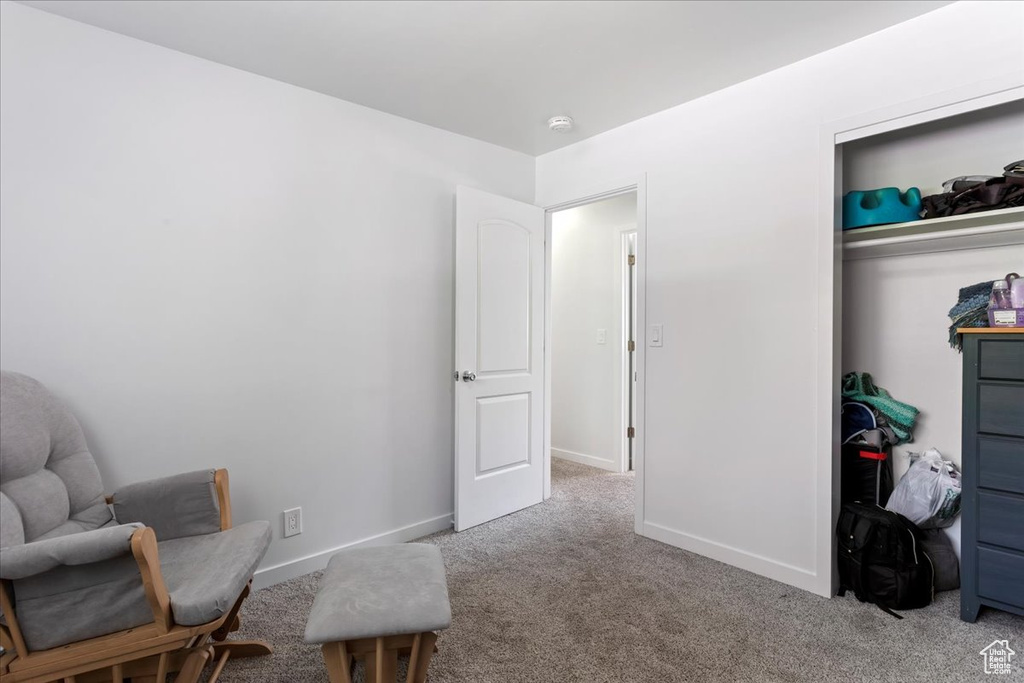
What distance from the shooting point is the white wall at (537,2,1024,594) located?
213 centimetres

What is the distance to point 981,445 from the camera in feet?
6.46

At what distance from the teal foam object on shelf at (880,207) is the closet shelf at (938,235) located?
0.14 feet

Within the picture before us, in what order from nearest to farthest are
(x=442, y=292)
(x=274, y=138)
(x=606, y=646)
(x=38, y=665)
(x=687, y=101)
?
(x=38, y=665)
(x=606, y=646)
(x=274, y=138)
(x=687, y=101)
(x=442, y=292)

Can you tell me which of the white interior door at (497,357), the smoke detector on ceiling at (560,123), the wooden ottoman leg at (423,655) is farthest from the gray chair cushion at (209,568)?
the smoke detector on ceiling at (560,123)

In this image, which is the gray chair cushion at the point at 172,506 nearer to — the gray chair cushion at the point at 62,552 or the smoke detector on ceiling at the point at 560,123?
the gray chair cushion at the point at 62,552

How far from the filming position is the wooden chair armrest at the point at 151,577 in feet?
4.36

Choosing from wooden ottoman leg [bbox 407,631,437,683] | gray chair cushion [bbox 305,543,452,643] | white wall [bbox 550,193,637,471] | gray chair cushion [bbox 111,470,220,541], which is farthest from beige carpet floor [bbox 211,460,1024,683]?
white wall [bbox 550,193,637,471]

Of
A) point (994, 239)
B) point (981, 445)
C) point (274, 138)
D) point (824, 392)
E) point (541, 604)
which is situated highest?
point (274, 138)

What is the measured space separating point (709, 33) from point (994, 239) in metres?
1.46

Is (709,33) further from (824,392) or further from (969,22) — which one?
(824,392)

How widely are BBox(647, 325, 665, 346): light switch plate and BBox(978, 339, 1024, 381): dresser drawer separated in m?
1.33

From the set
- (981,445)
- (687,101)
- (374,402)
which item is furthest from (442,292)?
(981,445)

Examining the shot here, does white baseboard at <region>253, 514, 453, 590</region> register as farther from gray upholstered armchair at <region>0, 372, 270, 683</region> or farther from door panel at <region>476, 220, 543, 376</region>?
door panel at <region>476, 220, 543, 376</region>

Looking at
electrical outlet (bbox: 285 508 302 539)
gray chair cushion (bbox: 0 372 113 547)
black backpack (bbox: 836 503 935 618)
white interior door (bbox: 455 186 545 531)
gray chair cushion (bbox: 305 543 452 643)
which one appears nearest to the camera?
gray chair cushion (bbox: 305 543 452 643)
